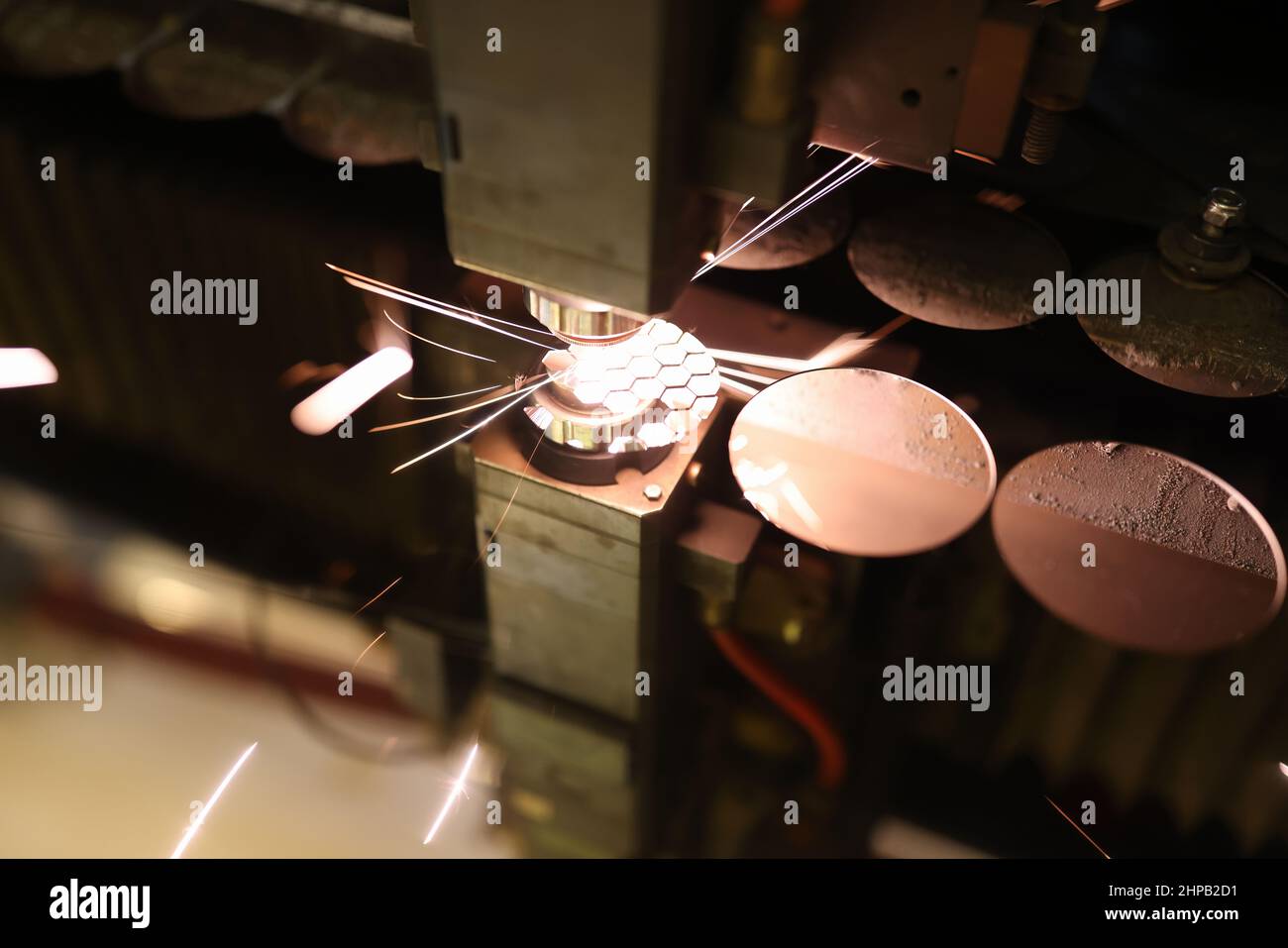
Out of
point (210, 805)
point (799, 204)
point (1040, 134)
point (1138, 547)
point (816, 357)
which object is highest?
point (1040, 134)

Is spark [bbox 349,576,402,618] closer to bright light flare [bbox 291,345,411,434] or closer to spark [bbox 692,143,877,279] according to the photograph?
bright light flare [bbox 291,345,411,434]

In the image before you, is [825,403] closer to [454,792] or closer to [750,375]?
[750,375]

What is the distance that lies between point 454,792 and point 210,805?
0.20m

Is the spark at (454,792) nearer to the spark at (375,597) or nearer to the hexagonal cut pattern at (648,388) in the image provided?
the spark at (375,597)

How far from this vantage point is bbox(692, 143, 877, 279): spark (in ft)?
4.61

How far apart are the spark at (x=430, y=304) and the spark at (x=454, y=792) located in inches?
19.6

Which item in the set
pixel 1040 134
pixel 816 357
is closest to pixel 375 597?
pixel 816 357

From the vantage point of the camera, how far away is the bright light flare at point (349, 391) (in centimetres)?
128

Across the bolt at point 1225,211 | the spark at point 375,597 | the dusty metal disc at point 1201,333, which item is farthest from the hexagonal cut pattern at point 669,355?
the bolt at point 1225,211

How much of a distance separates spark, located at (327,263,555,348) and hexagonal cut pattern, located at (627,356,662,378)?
160 mm

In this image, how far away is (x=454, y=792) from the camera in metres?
0.95

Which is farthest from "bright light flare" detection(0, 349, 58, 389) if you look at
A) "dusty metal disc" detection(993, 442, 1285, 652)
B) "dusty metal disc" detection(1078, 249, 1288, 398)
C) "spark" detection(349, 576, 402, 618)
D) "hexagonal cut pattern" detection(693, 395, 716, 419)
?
"dusty metal disc" detection(1078, 249, 1288, 398)

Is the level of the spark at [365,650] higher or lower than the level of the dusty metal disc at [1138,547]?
lower

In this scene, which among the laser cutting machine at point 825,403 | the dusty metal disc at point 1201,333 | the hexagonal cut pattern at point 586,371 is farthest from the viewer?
the dusty metal disc at point 1201,333
